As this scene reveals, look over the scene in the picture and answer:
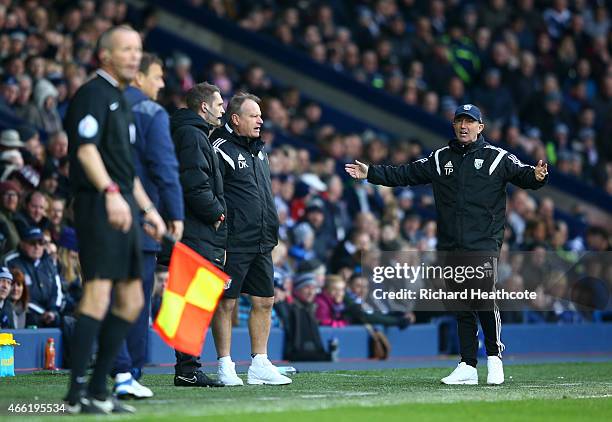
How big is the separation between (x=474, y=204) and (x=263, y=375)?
2214 millimetres

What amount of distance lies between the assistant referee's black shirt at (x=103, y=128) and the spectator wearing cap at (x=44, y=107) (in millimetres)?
7950

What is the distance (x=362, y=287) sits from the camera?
1555 cm

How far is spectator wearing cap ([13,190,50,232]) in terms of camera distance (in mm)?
12945

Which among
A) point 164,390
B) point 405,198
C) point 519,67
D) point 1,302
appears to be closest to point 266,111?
point 405,198

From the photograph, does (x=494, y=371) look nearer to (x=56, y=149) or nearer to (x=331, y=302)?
(x=331, y=302)

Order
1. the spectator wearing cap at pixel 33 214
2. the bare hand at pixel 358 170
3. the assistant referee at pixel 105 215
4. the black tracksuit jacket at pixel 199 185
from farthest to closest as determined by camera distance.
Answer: the spectator wearing cap at pixel 33 214 → the bare hand at pixel 358 170 → the black tracksuit jacket at pixel 199 185 → the assistant referee at pixel 105 215

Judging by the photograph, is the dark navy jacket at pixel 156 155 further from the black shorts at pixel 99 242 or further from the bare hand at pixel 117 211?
the bare hand at pixel 117 211

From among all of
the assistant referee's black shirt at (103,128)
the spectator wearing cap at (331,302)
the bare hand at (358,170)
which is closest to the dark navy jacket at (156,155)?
the assistant referee's black shirt at (103,128)

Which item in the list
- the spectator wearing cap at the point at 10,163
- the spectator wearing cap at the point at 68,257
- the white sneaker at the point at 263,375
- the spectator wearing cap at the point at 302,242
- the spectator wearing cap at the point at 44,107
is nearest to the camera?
the white sneaker at the point at 263,375

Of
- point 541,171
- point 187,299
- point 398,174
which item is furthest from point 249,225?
point 541,171

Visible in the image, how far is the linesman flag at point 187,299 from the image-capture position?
8.00 m

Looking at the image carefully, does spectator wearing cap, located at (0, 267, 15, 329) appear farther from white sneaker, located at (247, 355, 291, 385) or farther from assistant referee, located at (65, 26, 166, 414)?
assistant referee, located at (65, 26, 166, 414)

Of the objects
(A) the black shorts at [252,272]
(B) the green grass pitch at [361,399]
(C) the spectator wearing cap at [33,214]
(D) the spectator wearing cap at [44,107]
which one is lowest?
(B) the green grass pitch at [361,399]

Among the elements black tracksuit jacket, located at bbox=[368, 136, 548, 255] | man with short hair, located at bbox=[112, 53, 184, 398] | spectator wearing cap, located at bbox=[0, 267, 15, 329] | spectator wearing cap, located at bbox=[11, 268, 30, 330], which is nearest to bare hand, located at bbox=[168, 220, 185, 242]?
man with short hair, located at bbox=[112, 53, 184, 398]
